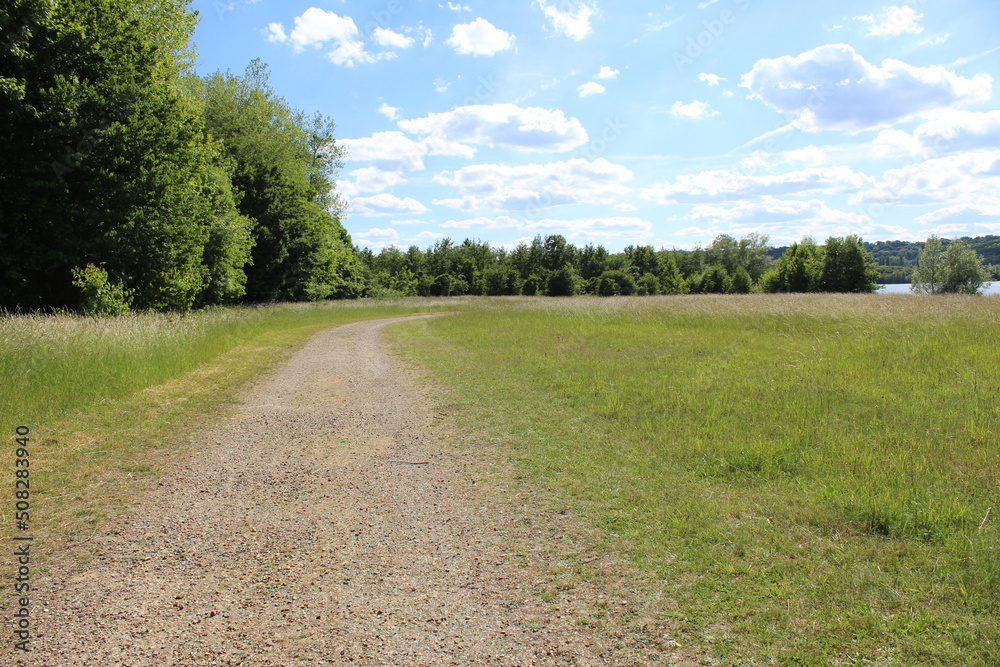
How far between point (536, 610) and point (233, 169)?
114ft

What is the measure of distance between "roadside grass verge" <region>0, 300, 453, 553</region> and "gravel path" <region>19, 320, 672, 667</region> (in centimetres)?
51

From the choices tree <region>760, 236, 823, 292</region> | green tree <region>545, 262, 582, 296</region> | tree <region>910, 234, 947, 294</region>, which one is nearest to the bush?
tree <region>760, 236, 823, 292</region>

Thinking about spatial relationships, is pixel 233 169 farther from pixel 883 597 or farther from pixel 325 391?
pixel 883 597

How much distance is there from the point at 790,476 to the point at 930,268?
7062cm

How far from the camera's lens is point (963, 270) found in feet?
181

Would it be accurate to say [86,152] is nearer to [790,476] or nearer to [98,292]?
[98,292]

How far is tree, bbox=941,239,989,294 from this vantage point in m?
54.9

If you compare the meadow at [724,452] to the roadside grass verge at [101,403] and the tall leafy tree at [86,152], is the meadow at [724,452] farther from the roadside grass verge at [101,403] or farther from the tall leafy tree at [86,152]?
the tall leafy tree at [86,152]

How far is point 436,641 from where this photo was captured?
2830 millimetres

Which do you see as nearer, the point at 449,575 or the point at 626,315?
the point at 449,575

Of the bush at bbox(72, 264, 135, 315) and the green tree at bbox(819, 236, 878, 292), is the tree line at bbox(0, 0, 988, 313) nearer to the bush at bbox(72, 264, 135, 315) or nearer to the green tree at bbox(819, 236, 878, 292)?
the bush at bbox(72, 264, 135, 315)

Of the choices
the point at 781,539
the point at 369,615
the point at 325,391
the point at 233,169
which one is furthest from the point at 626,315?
the point at 233,169

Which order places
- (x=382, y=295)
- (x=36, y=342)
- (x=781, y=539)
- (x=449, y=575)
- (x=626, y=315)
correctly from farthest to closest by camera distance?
(x=382, y=295)
(x=626, y=315)
(x=36, y=342)
(x=781, y=539)
(x=449, y=575)

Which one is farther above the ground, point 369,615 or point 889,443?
point 889,443
